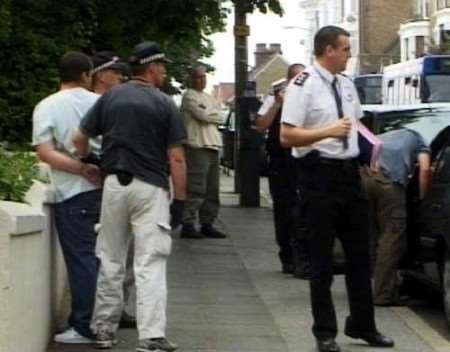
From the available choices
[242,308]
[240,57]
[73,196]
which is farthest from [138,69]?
[240,57]

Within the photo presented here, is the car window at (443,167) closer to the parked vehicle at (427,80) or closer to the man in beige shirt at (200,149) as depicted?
the man in beige shirt at (200,149)

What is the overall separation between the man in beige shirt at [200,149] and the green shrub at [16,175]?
19.9ft

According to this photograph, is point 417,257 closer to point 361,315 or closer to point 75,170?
point 361,315

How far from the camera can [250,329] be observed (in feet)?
30.1

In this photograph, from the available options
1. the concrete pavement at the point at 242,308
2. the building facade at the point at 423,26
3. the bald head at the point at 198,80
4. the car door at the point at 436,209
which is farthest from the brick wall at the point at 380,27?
the car door at the point at 436,209

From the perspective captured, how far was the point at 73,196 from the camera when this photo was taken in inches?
321

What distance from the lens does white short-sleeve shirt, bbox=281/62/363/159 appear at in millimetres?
8117

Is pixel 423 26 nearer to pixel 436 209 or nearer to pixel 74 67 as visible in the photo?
pixel 436 209

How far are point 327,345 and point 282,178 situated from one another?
12.5 ft

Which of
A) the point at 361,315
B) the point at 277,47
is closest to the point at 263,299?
the point at 361,315

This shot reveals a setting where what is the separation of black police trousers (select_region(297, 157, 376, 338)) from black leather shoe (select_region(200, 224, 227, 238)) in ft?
22.7

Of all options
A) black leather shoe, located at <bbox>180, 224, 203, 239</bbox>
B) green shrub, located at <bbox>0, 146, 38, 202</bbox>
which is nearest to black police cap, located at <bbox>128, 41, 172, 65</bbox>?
green shrub, located at <bbox>0, 146, 38, 202</bbox>

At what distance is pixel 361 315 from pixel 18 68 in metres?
7.00

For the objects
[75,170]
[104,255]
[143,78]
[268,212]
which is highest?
[143,78]
